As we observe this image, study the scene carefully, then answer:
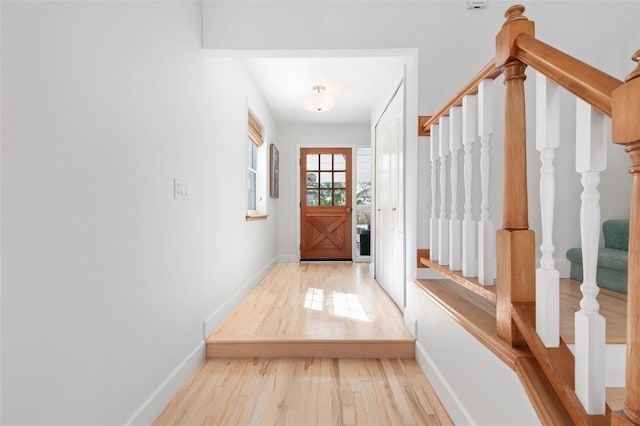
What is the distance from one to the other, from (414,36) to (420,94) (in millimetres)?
375

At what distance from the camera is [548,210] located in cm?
93

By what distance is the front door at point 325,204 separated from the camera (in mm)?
5617

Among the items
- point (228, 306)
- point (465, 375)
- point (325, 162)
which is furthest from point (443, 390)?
point (325, 162)

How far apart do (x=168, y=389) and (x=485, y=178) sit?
5.73 feet

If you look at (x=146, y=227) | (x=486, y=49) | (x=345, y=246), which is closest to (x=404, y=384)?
(x=146, y=227)

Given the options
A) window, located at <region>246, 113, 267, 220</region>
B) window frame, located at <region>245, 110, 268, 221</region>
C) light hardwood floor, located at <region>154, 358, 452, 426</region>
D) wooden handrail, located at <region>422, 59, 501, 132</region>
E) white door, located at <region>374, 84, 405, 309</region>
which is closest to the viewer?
wooden handrail, located at <region>422, 59, 501, 132</region>

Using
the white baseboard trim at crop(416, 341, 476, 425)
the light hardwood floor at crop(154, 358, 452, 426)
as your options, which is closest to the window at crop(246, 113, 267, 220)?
the light hardwood floor at crop(154, 358, 452, 426)

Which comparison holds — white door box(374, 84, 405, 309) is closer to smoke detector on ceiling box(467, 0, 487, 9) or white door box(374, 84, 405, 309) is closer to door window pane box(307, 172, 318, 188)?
smoke detector on ceiling box(467, 0, 487, 9)

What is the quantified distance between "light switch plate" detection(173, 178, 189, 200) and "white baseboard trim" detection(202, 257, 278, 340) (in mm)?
838

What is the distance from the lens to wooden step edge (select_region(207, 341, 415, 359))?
2090 mm

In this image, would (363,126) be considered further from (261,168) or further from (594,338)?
(594,338)

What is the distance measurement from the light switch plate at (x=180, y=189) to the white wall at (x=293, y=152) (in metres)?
3.68

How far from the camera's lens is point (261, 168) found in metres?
4.47

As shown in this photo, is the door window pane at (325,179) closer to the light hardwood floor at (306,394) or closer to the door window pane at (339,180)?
the door window pane at (339,180)
